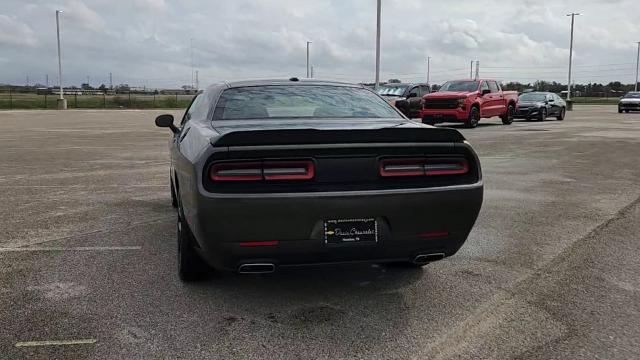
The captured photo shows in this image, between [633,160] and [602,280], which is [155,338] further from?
[633,160]

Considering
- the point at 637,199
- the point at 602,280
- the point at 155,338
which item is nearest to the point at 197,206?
the point at 155,338

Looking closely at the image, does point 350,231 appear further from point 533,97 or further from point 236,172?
point 533,97

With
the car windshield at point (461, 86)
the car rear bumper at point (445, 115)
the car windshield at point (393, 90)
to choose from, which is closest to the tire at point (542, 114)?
the car windshield at point (393, 90)

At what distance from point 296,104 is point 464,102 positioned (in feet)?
57.4

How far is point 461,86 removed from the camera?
74.3 ft

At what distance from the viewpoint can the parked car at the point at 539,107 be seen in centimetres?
2748

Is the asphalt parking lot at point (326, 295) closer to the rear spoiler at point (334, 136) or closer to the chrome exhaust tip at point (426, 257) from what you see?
the chrome exhaust tip at point (426, 257)

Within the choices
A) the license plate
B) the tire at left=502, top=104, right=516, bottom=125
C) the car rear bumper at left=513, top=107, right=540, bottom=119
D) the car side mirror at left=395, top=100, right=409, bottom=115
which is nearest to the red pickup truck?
the tire at left=502, top=104, right=516, bottom=125

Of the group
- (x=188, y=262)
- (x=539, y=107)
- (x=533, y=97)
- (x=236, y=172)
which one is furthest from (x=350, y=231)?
(x=533, y=97)

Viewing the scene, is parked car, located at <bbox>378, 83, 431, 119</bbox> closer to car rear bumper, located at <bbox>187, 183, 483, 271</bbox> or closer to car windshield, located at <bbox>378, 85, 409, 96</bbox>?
car windshield, located at <bbox>378, 85, 409, 96</bbox>

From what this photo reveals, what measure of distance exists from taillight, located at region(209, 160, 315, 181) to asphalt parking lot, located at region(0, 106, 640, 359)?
3.04 feet

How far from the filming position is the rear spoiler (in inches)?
136

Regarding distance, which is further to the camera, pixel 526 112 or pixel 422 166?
pixel 526 112

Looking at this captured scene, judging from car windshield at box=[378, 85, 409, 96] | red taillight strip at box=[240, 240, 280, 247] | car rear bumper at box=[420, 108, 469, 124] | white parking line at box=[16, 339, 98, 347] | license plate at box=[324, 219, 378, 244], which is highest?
car windshield at box=[378, 85, 409, 96]
